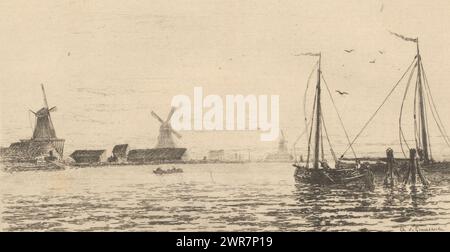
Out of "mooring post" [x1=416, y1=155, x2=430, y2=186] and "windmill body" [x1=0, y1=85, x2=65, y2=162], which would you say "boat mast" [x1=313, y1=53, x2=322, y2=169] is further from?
"windmill body" [x1=0, y1=85, x2=65, y2=162]

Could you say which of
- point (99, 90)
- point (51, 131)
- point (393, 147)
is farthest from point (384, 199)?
point (51, 131)

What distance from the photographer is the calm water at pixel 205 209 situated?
11312 mm

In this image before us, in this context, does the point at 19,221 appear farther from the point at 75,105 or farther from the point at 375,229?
the point at 375,229

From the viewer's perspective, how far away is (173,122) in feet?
39.5

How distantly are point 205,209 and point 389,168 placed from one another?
17.3 feet

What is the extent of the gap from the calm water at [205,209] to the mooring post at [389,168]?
82 cm

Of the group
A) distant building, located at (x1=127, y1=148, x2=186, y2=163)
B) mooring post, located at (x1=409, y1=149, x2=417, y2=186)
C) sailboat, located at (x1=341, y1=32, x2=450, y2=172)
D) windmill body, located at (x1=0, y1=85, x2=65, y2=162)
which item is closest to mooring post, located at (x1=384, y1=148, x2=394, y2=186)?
sailboat, located at (x1=341, y1=32, x2=450, y2=172)

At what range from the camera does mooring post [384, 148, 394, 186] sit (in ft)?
45.1

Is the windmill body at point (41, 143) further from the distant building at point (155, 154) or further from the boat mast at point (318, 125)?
the boat mast at point (318, 125)

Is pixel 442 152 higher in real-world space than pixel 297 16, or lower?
lower

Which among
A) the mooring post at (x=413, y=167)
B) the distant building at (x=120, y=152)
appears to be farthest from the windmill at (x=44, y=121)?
the mooring post at (x=413, y=167)

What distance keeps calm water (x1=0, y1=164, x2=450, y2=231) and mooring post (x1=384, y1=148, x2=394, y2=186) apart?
818 millimetres
